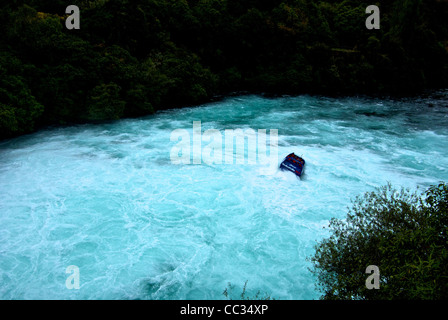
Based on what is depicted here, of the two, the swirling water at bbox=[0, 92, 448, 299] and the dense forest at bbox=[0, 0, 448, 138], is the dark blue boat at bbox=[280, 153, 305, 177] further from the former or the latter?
the dense forest at bbox=[0, 0, 448, 138]

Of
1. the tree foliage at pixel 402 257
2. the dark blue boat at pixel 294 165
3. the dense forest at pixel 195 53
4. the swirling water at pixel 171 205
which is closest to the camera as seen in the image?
the tree foliage at pixel 402 257

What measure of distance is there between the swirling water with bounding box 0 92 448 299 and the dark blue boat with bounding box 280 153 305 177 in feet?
1.88

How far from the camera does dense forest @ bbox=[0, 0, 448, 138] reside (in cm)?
3019

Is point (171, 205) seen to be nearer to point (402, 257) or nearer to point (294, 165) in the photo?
point (294, 165)

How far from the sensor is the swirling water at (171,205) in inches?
559

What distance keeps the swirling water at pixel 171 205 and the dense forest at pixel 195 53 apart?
377 cm

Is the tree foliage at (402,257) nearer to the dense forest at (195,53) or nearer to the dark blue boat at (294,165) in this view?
the dark blue boat at (294,165)

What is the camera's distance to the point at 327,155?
26500 millimetres

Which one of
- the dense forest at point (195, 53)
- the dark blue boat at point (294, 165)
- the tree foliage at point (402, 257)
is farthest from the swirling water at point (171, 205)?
the dense forest at point (195, 53)

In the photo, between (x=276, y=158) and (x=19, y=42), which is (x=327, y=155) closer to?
(x=276, y=158)

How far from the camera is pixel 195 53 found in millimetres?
45375

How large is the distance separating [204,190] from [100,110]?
16.9 m
